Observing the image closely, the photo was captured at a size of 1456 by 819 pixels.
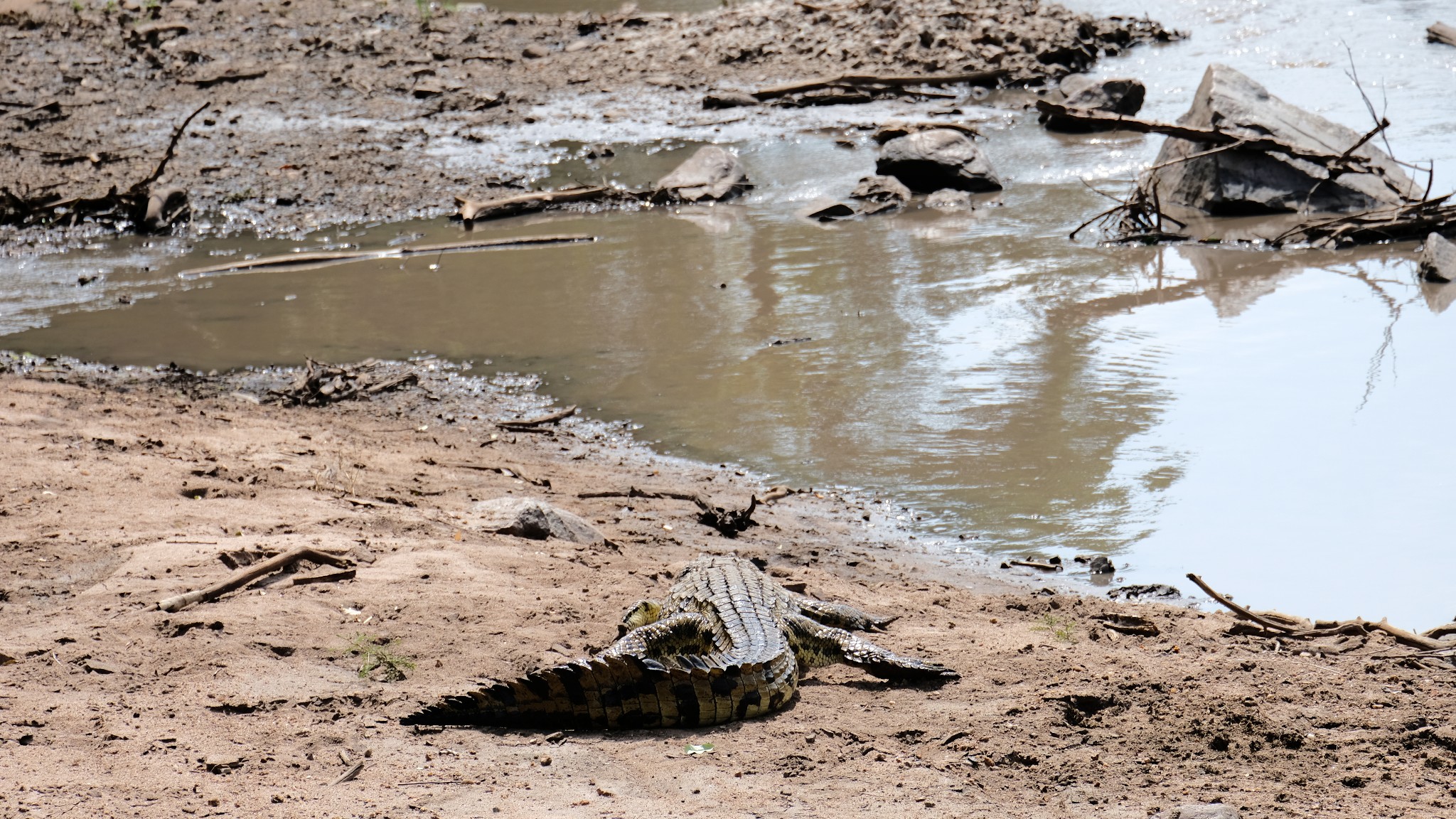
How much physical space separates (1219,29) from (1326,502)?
1414 centimetres

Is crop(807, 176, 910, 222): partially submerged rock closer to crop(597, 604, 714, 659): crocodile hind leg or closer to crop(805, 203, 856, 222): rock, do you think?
crop(805, 203, 856, 222): rock

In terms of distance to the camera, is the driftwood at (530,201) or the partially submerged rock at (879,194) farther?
the driftwood at (530,201)

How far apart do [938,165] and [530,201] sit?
3.80 m

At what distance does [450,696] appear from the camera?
10.9 feet

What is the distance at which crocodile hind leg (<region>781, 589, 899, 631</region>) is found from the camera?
13.9ft

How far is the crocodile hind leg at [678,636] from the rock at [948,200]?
7.58 meters

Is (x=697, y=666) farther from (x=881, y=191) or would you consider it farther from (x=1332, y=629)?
(x=881, y=191)

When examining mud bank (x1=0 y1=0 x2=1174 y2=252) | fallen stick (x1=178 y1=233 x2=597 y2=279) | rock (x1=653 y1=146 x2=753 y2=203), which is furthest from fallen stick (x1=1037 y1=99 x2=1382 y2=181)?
mud bank (x1=0 y1=0 x2=1174 y2=252)

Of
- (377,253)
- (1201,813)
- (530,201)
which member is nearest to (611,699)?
(1201,813)

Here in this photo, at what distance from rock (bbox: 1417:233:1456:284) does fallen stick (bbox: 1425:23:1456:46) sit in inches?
329

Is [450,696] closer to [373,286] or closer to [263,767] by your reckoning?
[263,767]

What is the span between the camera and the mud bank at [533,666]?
2.96 meters

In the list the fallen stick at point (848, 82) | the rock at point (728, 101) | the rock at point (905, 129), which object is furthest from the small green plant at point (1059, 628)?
the fallen stick at point (848, 82)

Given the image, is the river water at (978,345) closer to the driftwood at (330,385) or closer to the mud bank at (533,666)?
the driftwood at (330,385)
